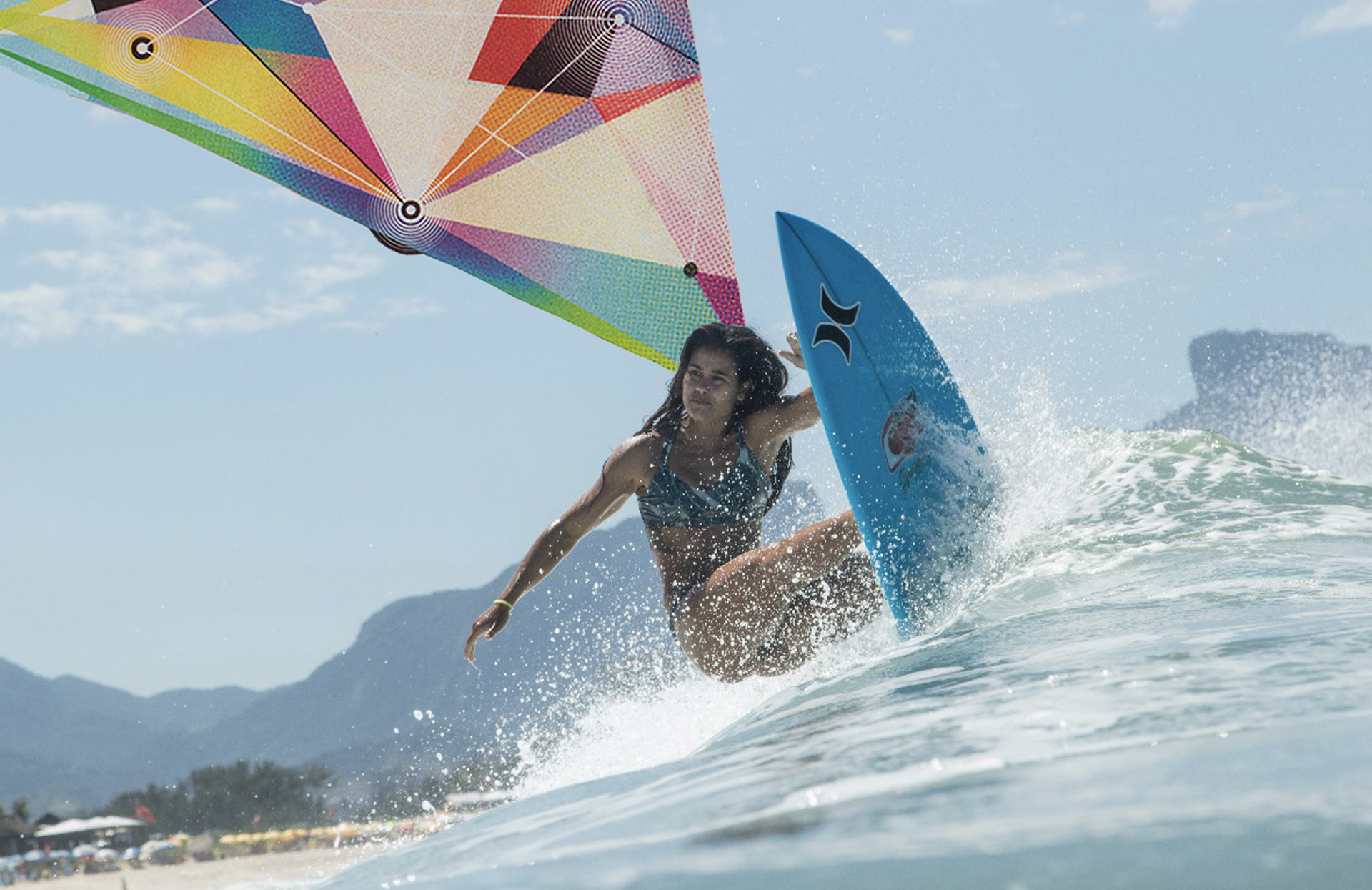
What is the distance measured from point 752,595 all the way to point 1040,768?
117 inches

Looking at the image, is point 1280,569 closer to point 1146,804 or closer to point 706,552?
point 706,552

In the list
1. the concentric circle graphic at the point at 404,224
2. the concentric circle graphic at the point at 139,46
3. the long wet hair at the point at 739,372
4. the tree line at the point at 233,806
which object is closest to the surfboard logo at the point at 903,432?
the long wet hair at the point at 739,372

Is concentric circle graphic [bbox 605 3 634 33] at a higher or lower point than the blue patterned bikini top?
higher

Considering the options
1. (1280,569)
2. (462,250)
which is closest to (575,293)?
(462,250)

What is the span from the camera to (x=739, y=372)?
5289 millimetres

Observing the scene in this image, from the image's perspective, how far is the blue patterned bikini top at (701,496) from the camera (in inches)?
206

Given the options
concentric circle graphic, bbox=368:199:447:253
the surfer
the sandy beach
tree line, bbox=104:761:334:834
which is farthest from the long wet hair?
tree line, bbox=104:761:334:834

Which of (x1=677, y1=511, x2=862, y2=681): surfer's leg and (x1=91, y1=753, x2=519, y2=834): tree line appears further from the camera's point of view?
(x1=91, y1=753, x2=519, y2=834): tree line

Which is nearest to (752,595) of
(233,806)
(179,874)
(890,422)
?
(890,422)

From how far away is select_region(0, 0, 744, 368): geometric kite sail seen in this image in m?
8.32

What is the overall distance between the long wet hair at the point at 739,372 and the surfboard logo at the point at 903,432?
468mm

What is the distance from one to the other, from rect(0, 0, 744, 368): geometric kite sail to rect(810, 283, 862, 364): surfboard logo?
255cm

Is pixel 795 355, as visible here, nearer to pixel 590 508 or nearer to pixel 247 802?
pixel 590 508

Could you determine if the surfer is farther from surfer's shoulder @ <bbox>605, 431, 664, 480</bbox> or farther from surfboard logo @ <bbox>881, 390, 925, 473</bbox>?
surfboard logo @ <bbox>881, 390, 925, 473</bbox>
